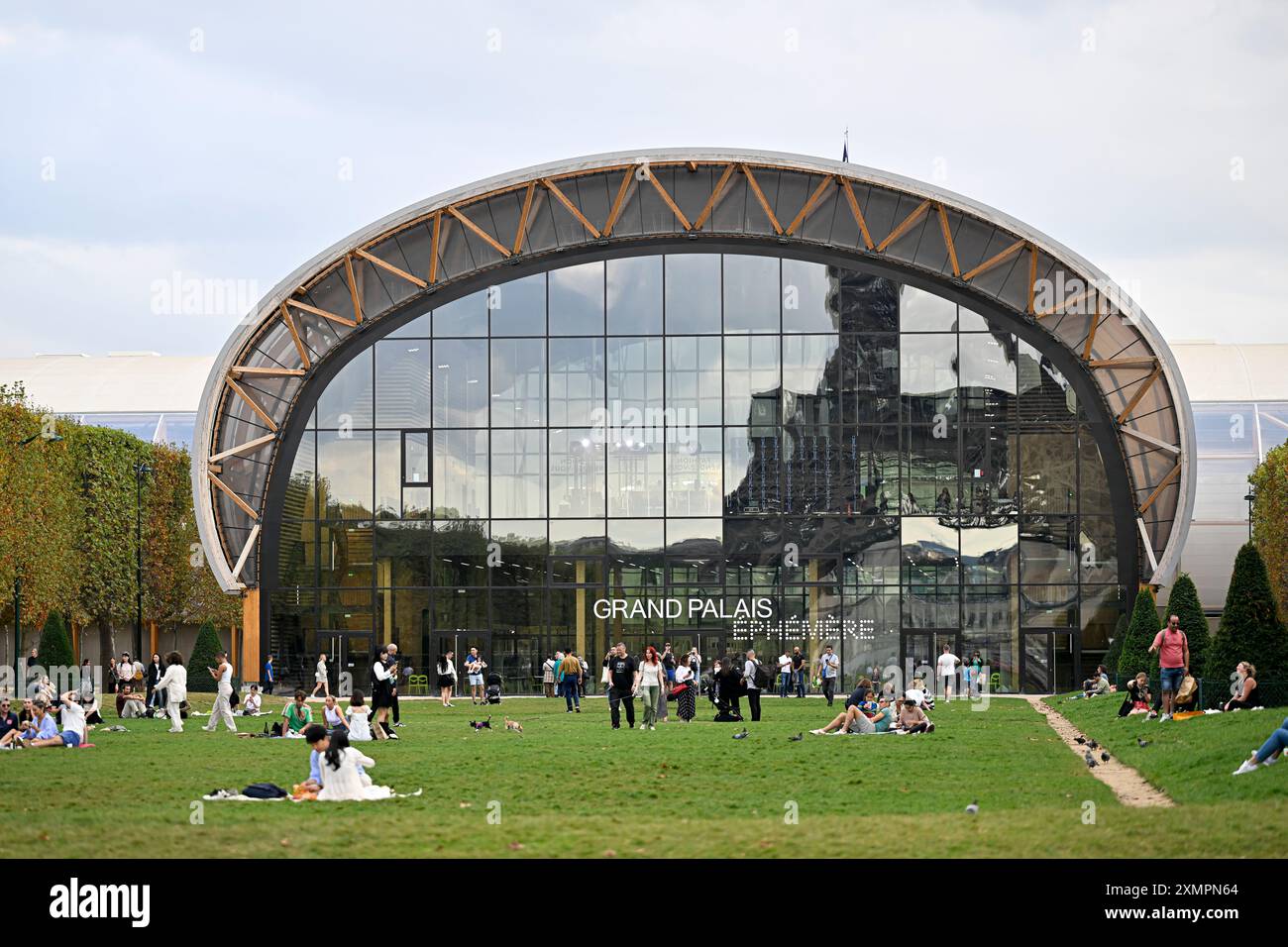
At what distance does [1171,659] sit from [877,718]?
551 cm

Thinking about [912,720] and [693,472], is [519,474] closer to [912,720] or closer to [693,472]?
[693,472]

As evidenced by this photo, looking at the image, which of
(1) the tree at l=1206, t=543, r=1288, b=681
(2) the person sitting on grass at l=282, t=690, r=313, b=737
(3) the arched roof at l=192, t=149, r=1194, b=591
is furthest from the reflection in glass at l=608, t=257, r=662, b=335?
(1) the tree at l=1206, t=543, r=1288, b=681

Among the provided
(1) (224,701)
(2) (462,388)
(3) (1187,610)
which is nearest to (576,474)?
(2) (462,388)

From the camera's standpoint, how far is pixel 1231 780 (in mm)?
17781

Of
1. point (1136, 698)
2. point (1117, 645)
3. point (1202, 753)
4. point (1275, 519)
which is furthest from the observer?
point (1275, 519)

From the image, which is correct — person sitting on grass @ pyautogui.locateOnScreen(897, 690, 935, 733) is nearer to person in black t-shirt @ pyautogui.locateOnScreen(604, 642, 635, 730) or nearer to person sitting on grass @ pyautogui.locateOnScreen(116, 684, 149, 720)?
person in black t-shirt @ pyautogui.locateOnScreen(604, 642, 635, 730)

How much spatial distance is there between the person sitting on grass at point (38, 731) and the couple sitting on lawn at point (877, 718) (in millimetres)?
13407

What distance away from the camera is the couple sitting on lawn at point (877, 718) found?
28953 mm

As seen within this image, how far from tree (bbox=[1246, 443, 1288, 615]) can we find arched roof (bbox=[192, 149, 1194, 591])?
24.2 feet

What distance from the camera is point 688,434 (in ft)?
167

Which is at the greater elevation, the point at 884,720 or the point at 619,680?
the point at 619,680

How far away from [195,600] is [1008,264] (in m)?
36.6
